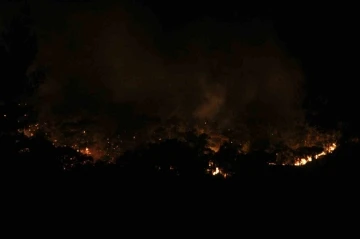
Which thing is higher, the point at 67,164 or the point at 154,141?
the point at 154,141

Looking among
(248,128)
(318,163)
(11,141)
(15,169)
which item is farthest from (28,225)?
(248,128)

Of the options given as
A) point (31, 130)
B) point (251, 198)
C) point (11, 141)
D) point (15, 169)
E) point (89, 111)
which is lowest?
point (251, 198)

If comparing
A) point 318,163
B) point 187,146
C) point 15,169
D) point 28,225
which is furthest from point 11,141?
point 318,163

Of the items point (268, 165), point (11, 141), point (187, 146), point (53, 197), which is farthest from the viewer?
point (187, 146)

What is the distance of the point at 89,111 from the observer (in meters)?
17.9

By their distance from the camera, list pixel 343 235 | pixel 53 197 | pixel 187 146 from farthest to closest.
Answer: pixel 187 146
pixel 53 197
pixel 343 235

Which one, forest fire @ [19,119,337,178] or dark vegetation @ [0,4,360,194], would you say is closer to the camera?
dark vegetation @ [0,4,360,194]

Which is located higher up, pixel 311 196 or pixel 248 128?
pixel 248 128

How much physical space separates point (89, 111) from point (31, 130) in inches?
141

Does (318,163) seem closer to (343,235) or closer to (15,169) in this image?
(343,235)

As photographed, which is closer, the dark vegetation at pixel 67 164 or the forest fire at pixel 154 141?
the dark vegetation at pixel 67 164

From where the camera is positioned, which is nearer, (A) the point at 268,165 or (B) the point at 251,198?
(B) the point at 251,198

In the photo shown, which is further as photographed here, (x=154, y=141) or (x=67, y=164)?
(x=154, y=141)

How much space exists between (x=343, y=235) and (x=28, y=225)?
21.2 ft
